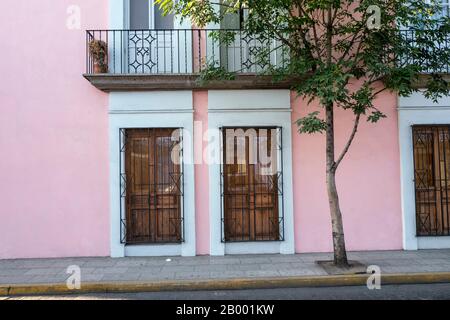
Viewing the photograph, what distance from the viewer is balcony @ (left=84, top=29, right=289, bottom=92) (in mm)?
8406

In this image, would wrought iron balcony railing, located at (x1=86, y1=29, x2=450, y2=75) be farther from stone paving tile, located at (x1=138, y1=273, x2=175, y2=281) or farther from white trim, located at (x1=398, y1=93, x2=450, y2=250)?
stone paving tile, located at (x1=138, y1=273, x2=175, y2=281)

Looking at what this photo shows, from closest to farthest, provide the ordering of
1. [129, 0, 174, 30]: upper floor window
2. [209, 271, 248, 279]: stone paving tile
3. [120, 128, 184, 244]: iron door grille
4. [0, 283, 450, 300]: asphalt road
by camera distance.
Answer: [0, 283, 450, 300]: asphalt road, [209, 271, 248, 279]: stone paving tile, [120, 128, 184, 244]: iron door grille, [129, 0, 174, 30]: upper floor window

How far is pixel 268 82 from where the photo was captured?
8.50m

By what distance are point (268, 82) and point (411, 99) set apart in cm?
309

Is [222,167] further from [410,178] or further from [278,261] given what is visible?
[410,178]

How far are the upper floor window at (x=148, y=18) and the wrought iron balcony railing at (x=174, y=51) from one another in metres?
0.28

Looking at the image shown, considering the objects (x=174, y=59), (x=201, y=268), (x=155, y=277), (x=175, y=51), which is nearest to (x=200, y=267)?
(x=201, y=268)

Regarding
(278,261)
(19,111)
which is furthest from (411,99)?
(19,111)

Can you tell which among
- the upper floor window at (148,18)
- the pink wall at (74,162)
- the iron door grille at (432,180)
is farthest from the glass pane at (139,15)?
the iron door grille at (432,180)

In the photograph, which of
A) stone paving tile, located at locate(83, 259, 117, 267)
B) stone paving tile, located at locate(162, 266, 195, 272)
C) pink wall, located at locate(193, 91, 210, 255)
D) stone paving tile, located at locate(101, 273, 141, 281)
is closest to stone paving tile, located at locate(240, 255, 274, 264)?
pink wall, located at locate(193, 91, 210, 255)

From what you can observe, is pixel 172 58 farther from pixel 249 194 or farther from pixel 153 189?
pixel 249 194

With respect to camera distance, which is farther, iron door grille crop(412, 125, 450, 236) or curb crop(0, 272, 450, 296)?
iron door grille crop(412, 125, 450, 236)

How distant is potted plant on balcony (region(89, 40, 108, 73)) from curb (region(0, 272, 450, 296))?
13.9ft

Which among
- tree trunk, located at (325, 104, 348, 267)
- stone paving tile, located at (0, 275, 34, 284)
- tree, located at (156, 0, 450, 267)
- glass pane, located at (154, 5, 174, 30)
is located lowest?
stone paving tile, located at (0, 275, 34, 284)
